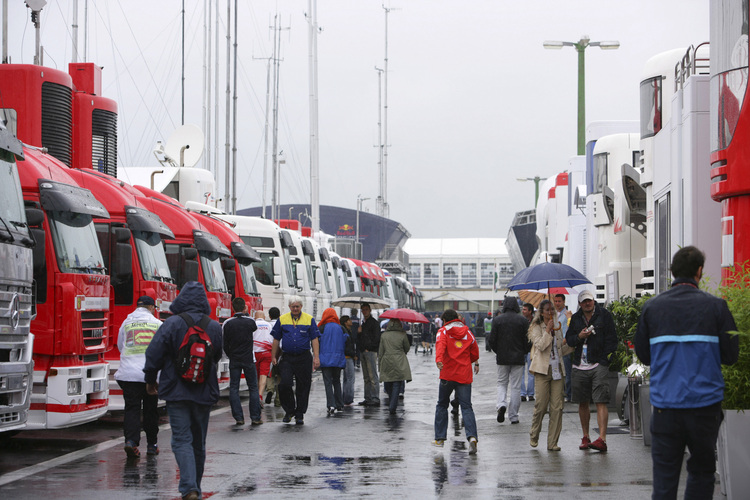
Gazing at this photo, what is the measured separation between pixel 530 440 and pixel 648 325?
619cm

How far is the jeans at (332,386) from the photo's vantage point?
17.5m

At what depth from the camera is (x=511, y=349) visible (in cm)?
1647

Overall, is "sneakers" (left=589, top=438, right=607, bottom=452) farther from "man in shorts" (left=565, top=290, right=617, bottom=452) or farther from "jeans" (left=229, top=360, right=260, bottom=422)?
"jeans" (left=229, top=360, right=260, bottom=422)

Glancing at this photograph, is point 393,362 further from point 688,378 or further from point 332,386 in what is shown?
point 688,378

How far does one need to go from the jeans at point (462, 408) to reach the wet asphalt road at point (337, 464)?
0.24 m

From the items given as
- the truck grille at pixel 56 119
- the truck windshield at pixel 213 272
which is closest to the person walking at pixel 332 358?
the truck windshield at pixel 213 272

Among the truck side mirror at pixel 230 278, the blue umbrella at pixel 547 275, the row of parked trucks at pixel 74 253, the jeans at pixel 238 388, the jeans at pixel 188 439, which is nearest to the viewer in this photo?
the jeans at pixel 188 439

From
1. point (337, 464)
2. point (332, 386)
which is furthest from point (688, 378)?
point (332, 386)

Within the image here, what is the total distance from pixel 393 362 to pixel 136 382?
6646 mm

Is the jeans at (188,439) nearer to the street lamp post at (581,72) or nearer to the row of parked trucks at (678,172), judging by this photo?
the row of parked trucks at (678,172)

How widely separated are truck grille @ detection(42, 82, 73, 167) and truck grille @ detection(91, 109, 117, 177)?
1.72 meters

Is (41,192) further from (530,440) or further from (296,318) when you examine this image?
(530,440)

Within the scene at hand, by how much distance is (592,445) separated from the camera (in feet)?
40.3

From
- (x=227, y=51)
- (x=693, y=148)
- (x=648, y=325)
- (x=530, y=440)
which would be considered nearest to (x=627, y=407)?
(x=530, y=440)
